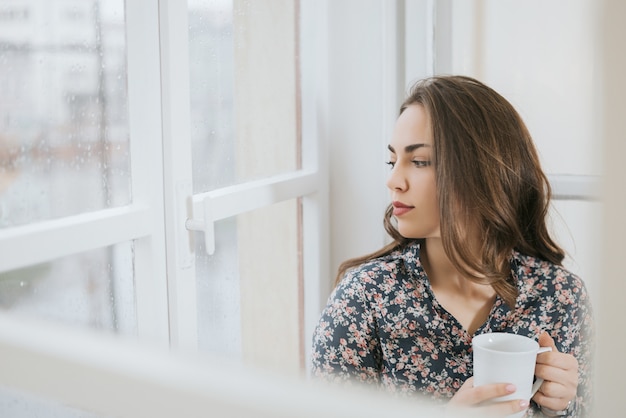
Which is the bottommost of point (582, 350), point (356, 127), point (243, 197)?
point (582, 350)

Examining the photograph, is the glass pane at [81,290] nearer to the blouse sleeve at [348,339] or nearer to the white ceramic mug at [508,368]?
the blouse sleeve at [348,339]

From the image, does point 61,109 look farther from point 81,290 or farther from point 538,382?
point 538,382

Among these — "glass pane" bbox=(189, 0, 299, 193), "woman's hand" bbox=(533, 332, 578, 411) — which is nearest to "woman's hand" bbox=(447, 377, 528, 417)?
"woman's hand" bbox=(533, 332, 578, 411)

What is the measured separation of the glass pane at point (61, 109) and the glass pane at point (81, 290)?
0.21 ft

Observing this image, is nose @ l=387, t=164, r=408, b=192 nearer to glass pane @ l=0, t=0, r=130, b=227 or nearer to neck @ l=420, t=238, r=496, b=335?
neck @ l=420, t=238, r=496, b=335

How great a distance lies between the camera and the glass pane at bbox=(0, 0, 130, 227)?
2.77 feet

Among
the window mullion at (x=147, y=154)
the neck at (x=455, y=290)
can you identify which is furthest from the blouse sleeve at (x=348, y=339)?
the window mullion at (x=147, y=154)

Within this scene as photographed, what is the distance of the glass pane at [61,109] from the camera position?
84 centimetres

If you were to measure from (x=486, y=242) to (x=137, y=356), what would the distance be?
1.04m

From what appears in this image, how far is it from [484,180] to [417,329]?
0.80ft

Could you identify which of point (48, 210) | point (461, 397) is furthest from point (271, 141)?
point (461, 397)

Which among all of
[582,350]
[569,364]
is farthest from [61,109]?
[582,350]

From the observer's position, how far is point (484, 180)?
1091mm

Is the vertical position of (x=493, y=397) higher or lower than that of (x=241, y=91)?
lower
